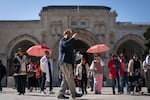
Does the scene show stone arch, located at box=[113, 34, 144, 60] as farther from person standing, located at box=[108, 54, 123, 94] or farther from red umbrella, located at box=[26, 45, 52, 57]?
person standing, located at box=[108, 54, 123, 94]

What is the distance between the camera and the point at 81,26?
118 feet

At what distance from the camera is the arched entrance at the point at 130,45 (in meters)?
36.8

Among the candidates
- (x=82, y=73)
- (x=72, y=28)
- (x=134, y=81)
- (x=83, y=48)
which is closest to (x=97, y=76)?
(x=82, y=73)

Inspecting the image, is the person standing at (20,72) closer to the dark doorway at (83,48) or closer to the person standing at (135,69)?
the person standing at (135,69)

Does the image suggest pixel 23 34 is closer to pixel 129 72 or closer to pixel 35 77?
pixel 35 77

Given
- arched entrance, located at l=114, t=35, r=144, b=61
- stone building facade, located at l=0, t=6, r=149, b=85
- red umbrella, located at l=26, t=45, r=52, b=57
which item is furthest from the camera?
arched entrance, located at l=114, t=35, r=144, b=61

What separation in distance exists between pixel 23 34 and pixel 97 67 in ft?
71.7

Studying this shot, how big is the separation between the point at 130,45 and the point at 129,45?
0.13 m

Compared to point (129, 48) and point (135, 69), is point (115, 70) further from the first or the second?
point (129, 48)

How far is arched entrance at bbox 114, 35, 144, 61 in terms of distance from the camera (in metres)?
36.8

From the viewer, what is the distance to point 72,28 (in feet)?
118

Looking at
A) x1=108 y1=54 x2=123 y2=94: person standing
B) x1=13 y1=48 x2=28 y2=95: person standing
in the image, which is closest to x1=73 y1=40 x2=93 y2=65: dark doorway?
x1=108 y1=54 x2=123 y2=94: person standing

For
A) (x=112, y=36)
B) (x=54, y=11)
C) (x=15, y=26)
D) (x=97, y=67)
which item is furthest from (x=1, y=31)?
(x=97, y=67)

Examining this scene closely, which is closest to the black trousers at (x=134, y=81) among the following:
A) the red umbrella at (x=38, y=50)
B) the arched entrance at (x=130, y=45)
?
the red umbrella at (x=38, y=50)
